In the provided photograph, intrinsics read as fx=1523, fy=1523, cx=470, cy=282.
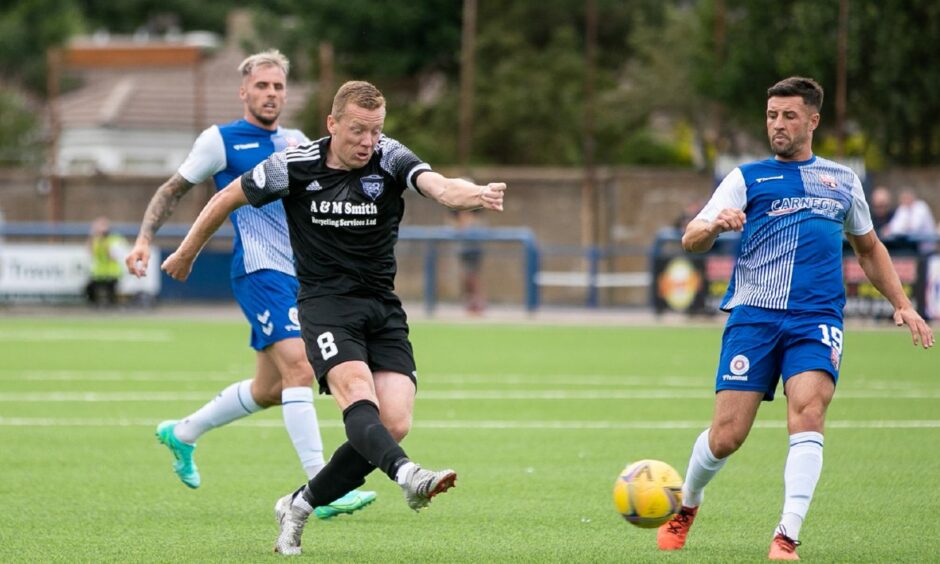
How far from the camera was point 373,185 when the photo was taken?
23.5 feet

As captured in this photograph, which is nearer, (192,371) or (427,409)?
(427,409)

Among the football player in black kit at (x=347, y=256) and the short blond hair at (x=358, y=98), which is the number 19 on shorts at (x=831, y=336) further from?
the short blond hair at (x=358, y=98)

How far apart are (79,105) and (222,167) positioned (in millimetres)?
50712

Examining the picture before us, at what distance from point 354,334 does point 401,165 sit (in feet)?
2.69

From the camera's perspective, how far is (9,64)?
6028 centimetres

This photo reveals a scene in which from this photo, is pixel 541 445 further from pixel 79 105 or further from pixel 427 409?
pixel 79 105

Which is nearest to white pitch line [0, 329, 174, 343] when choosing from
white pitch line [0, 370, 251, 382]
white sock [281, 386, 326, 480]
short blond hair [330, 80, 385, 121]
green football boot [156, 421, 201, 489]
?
white pitch line [0, 370, 251, 382]

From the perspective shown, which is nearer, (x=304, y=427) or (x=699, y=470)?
(x=699, y=470)

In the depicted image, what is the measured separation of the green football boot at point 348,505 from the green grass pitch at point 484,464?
103 millimetres

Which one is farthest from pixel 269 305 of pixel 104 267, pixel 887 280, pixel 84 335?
pixel 104 267

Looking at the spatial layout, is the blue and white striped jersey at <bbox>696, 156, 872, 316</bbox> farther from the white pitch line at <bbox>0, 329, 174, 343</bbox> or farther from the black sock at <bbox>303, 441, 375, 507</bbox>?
the white pitch line at <bbox>0, 329, 174, 343</bbox>

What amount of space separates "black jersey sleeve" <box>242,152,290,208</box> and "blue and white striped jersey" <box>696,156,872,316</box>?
1975 millimetres

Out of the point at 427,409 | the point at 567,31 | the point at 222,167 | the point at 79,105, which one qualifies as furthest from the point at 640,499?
the point at 79,105

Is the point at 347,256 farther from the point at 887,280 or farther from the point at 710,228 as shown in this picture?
the point at 887,280
